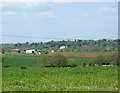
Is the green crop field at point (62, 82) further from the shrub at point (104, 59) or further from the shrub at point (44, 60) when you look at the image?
the shrub at point (44, 60)

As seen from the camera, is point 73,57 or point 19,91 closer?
point 19,91

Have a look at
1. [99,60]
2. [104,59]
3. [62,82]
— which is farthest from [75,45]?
[62,82]

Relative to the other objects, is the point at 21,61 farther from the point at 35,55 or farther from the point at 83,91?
the point at 83,91

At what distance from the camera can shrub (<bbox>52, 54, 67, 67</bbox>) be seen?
1640 inches

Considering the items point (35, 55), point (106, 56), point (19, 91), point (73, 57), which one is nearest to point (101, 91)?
point (19, 91)

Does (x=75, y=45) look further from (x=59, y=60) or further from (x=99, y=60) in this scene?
(x=99, y=60)

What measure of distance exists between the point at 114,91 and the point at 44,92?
2344 millimetres

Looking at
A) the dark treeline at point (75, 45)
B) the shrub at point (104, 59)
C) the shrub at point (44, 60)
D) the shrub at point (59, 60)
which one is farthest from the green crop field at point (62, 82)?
the dark treeline at point (75, 45)

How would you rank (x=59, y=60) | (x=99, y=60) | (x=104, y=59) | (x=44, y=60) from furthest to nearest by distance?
(x=44, y=60) < (x=59, y=60) < (x=99, y=60) < (x=104, y=59)

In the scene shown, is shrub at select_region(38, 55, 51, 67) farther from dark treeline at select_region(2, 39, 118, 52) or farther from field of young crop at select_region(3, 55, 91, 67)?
dark treeline at select_region(2, 39, 118, 52)

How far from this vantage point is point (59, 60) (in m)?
42.2

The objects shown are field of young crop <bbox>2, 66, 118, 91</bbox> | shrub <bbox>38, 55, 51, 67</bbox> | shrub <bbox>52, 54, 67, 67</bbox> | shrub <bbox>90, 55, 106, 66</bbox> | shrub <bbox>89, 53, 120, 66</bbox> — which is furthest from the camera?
shrub <bbox>38, 55, 51, 67</bbox>

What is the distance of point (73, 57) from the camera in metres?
43.7

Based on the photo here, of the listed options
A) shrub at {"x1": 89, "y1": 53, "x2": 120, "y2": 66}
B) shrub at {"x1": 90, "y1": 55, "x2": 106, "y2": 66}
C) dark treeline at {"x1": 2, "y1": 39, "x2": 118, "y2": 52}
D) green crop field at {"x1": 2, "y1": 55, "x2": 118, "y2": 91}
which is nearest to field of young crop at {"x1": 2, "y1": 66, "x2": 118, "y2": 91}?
green crop field at {"x1": 2, "y1": 55, "x2": 118, "y2": 91}
